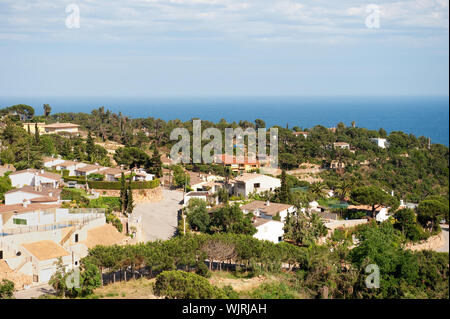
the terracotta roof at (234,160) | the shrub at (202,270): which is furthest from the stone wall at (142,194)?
the shrub at (202,270)

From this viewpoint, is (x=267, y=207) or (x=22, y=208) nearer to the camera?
(x=22, y=208)

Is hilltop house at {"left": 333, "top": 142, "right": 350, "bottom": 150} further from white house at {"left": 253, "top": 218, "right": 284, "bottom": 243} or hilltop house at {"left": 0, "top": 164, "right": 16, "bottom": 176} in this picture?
hilltop house at {"left": 0, "top": 164, "right": 16, "bottom": 176}

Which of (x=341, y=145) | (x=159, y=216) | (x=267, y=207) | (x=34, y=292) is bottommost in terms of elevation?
(x=34, y=292)

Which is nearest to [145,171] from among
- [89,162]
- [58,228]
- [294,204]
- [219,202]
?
[89,162]

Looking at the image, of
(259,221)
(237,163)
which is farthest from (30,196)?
(237,163)

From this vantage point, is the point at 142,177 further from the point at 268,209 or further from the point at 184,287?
the point at 184,287

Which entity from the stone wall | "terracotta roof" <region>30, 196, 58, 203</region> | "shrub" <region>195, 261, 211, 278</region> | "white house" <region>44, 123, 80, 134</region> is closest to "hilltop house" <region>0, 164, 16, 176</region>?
the stone wall

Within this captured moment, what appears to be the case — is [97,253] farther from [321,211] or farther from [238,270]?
[321,211]
